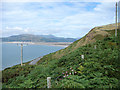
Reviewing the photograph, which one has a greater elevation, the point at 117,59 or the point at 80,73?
the point at 117,59

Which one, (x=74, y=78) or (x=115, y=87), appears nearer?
(x=115, y=87)

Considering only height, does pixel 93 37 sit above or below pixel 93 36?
below

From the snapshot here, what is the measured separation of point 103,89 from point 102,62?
146 inches

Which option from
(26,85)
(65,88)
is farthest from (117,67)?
(26,85)

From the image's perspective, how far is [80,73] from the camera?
747 centimetres

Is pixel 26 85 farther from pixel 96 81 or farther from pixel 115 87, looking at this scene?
pixel 115 87

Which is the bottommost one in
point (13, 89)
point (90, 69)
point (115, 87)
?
point (13, 89)

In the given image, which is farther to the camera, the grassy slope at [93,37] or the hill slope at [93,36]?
the grassy slope at [93,37]

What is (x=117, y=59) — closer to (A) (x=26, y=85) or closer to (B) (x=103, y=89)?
(B) (x=103, y=89)

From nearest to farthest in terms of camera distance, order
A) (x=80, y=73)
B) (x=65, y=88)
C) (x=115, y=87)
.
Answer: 1. (x=65, y=88)
2. (x=115, y=87)
3. (x=80, y=73)

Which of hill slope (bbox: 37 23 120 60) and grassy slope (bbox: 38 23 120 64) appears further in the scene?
grassy slope (bbox: 38 23 120 64)

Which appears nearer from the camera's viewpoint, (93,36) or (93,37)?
(93,37)

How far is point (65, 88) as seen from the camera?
17.7 feet

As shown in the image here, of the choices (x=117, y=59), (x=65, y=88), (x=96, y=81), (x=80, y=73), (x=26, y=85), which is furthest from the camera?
(x=117, y=59)
